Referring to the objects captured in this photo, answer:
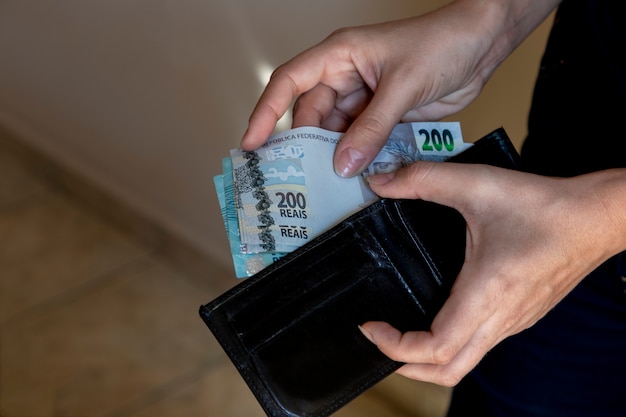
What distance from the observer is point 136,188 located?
1959 mm

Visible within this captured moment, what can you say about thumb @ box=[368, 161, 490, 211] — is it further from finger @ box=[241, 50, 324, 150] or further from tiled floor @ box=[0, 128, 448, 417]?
tiled floor @ box=[0, 128, 448, 417]

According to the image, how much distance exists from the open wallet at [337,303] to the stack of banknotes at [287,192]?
0.07m

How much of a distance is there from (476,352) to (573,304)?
23cm

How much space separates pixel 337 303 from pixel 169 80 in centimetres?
115

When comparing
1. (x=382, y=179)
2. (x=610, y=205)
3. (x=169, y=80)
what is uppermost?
(x=169, y=80)

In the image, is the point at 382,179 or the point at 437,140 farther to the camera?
the point at 437,140

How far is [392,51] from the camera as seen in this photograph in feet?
2.94

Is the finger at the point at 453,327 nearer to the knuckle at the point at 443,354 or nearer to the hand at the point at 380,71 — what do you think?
the knuckle at the point at 443,354

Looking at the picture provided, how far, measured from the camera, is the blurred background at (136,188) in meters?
1.70

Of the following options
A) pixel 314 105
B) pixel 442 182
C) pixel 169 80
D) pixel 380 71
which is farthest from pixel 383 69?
pixel 169 80

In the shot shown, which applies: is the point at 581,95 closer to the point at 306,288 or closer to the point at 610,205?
the point at 610,205

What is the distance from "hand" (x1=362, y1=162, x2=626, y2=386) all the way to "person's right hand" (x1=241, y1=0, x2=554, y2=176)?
0.15m

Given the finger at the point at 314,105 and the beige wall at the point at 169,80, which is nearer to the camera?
the finger at the point at 314,105

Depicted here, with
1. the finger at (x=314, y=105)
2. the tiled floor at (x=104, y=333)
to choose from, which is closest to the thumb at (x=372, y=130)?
the finger at (x=314, y=105)
